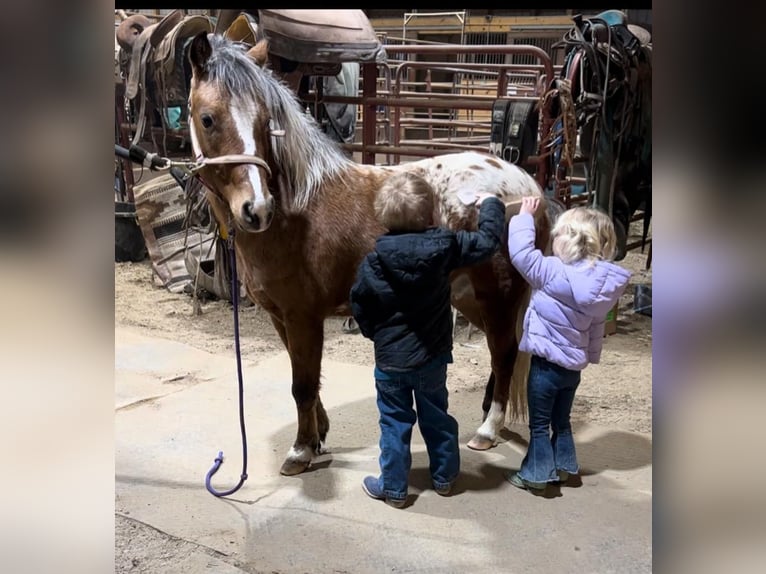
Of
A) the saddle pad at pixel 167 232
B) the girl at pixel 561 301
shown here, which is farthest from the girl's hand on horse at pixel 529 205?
the saddle pad at pixel 167 232

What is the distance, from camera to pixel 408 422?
1.96m

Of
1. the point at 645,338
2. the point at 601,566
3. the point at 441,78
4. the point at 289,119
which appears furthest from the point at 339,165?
the point at 441,78

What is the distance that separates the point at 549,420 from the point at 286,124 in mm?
1228

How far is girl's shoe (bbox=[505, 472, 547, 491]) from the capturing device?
205 centimetres

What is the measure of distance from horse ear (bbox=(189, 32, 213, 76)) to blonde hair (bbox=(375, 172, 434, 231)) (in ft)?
2.05

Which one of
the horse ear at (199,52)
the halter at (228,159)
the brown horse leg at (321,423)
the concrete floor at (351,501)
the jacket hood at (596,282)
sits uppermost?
the horse ear at (199,52)

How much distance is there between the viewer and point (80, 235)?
2.11 ft

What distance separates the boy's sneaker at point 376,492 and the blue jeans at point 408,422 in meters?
0.01

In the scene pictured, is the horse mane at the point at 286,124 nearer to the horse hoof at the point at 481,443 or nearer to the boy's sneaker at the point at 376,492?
the boy's sneaker at the point at 376,492

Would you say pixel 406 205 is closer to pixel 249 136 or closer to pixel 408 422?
pixel 249 136

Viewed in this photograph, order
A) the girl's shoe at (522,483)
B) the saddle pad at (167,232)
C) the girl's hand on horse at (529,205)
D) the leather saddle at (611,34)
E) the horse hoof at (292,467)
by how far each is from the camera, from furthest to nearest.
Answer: the saddle pad at (167,232)
the leather saddle at (611,34)
the horse hoof at (292,467)
the girl's shoe at (522,483)
the girl's hand on horse at (529,205)

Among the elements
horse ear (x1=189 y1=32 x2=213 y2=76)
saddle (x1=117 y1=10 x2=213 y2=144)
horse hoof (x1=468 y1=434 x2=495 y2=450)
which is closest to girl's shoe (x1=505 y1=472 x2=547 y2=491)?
horse hoof (x1=468 y1=434 x2=495 y2=450)

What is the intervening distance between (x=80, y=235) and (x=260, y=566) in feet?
4.22

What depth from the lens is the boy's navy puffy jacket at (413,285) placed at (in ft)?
5.86
